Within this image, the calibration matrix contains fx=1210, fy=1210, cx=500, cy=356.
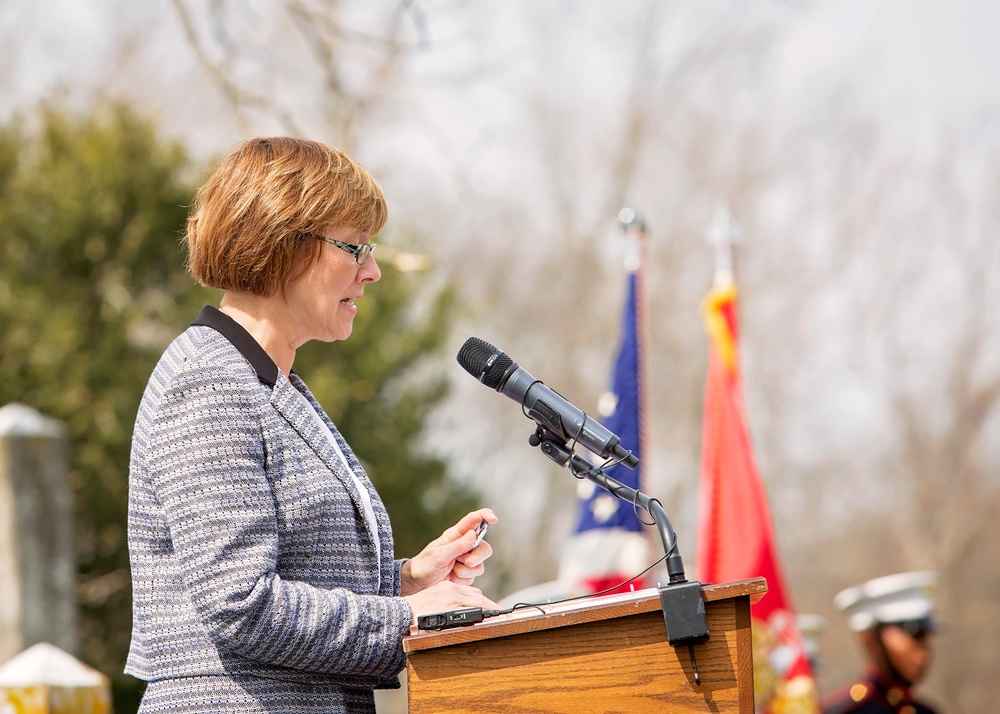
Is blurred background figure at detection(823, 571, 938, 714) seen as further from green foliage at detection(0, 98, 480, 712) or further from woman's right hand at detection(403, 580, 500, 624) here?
green foliage at detection(0, 98, 480, 712)

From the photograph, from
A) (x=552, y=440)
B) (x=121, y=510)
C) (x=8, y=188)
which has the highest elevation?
(x=8, y=188)

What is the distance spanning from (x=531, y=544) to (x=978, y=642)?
8.83 meters

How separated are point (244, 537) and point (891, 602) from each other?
4810 mm

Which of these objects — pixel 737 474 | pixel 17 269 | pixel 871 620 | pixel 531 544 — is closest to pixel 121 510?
pixel 17 269

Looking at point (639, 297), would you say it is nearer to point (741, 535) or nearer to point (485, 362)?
point (741, 535)

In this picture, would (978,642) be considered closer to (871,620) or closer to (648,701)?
(871,620)

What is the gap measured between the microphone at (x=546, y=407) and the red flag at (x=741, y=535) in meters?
4.24

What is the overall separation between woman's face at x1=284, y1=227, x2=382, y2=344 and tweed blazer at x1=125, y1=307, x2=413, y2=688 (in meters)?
0.11

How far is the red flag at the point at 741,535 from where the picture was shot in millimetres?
6172

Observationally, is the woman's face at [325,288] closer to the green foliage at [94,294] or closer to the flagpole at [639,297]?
the flagpole at [639,297]

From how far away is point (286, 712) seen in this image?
1766mm

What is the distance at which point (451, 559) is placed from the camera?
82.0 inches

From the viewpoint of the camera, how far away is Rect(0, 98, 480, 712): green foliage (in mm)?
8922

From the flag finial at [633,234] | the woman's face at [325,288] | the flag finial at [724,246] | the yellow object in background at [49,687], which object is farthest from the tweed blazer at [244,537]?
the flag finial at [724,246]
